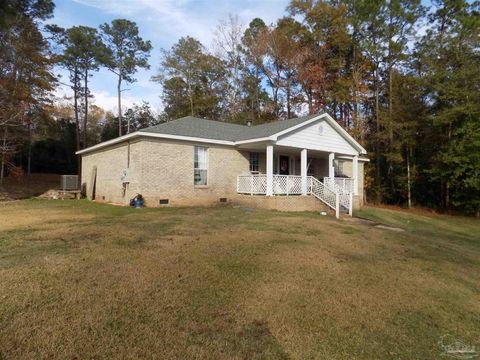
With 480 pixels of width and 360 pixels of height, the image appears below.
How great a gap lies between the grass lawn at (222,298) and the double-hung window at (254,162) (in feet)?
32.3

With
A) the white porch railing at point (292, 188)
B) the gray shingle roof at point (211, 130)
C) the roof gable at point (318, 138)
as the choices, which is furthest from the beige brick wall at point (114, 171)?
the roof gable at point (318, 138)

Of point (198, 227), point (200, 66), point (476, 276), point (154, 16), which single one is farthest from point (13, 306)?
point (200, 66)

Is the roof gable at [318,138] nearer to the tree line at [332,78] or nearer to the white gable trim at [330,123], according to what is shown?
the white gable trim at [330,123]

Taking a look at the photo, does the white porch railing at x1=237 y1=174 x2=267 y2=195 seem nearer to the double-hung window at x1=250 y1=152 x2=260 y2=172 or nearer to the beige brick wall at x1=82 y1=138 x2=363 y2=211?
the beige brick wall at x1=82 y1=138 x2=363 y2=211

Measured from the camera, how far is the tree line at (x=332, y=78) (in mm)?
20844

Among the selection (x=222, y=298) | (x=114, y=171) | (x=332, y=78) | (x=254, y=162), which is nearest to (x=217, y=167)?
(x=254, y=162)

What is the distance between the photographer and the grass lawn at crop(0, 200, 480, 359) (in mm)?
3076

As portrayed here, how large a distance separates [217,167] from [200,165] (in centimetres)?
90

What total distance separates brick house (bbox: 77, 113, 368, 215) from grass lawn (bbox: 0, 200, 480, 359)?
21.0 ft

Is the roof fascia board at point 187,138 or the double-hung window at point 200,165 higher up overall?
the roof fascia board at point 187,138

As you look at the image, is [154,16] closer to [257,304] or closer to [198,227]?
[198,227]

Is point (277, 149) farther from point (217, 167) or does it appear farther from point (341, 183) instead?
point (341, 183)

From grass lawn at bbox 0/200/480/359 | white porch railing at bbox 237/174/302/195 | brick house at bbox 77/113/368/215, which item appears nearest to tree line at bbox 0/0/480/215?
brick house at bbox 77/113/368/215

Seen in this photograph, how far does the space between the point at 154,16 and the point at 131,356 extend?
14.7 meters
